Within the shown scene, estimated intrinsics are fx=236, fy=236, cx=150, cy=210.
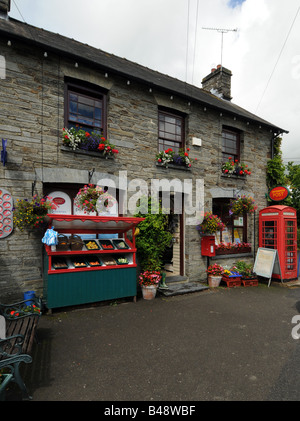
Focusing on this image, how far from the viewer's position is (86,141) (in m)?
6.73

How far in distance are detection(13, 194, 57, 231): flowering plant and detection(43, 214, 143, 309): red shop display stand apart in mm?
239

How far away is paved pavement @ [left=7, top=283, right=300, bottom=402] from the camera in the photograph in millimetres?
3051

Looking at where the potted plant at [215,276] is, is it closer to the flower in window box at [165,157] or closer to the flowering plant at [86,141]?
the flower in window box at [165,157]

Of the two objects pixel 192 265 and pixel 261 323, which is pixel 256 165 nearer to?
pixel 192 265

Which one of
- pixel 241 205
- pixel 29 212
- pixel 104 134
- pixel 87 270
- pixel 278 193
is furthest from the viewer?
pixel 278 193

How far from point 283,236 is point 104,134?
7614mm

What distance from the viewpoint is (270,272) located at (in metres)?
8.84

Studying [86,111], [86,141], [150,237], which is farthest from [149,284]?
[86,111]

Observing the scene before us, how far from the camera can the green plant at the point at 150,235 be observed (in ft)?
22.8

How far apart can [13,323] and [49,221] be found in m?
2.47

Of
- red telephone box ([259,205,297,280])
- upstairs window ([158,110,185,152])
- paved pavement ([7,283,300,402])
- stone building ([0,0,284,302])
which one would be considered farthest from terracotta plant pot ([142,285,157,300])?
red telephone box ([259,205,297,280])

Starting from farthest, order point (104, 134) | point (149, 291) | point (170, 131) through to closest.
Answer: point (170, 131)
point (104, 134)
point (149, 291)

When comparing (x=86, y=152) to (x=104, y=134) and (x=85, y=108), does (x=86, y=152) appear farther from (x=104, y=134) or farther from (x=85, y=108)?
(x=85, y=108)

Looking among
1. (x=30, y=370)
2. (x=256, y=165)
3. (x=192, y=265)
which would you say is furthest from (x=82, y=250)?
(x=256, y=165)
